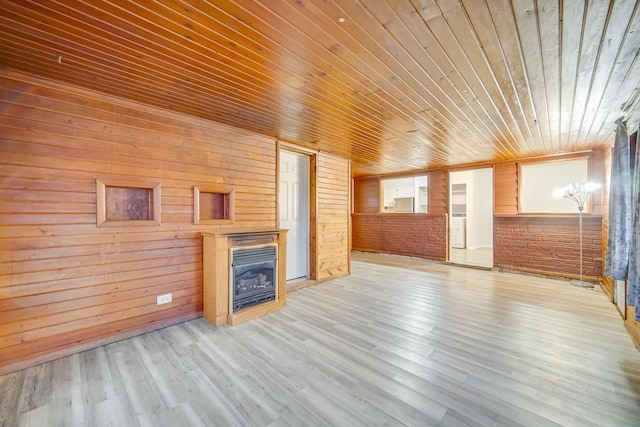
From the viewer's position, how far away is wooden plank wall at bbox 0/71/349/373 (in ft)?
7.20

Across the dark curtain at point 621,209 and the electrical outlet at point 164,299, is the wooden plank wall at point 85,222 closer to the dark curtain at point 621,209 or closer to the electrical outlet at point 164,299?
the electrical outlet at point 164,299

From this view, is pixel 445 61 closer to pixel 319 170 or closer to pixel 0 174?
pixel 319 170

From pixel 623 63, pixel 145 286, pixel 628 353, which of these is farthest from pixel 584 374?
pixel 145 286

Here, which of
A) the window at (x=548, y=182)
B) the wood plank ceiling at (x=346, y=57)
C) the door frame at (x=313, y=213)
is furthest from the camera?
the window at (x=548, y=182)

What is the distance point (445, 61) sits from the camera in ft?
6.56

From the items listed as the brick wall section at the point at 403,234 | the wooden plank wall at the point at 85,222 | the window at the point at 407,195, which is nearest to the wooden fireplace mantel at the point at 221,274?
the wooden plank wall at the point at 85,222

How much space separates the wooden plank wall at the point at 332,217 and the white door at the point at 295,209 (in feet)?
0.86

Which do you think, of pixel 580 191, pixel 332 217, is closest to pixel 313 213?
pixel 332 217

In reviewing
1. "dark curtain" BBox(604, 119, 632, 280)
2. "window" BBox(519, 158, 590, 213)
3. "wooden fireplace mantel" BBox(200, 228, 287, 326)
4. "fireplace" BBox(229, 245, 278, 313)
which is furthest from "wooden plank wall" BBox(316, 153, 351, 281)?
"window" BBox(519, 158, 590, 213)

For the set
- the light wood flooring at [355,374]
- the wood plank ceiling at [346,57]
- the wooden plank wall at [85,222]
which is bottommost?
the light wood flooring at [355,374]

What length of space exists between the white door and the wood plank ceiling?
142 centimetres

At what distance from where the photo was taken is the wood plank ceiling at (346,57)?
1509 millimetres

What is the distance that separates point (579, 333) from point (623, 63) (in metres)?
2.63

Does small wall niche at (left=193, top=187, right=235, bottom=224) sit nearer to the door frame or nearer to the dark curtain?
the door frame
